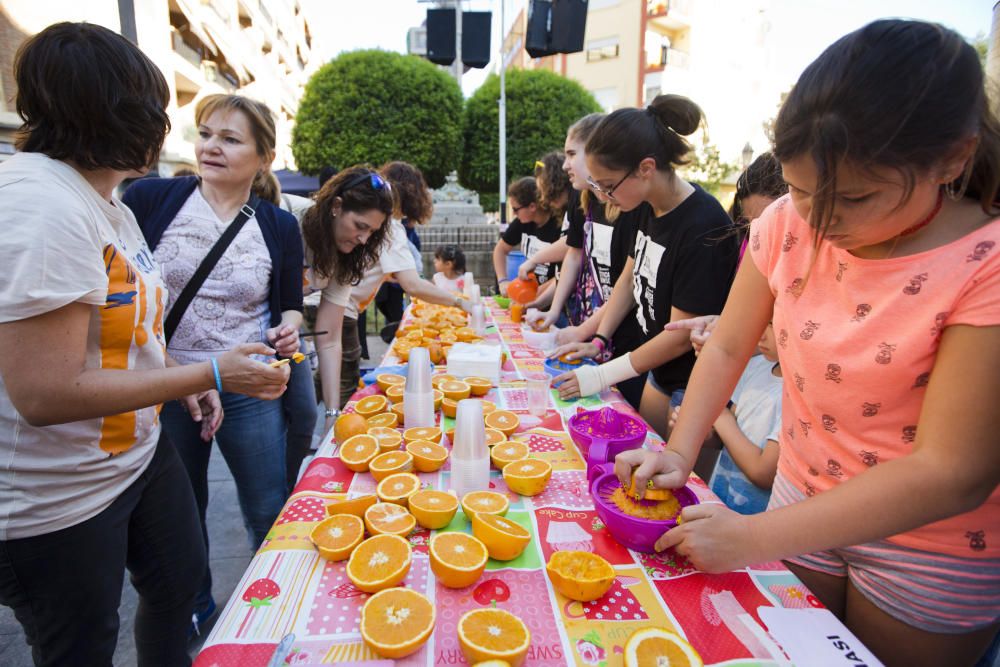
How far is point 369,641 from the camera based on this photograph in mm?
924

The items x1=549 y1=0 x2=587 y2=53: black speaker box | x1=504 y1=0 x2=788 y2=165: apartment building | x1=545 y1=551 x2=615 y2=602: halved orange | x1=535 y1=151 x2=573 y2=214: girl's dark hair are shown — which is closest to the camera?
x1=545 y1=551 x2=615 y2=602: halved orange

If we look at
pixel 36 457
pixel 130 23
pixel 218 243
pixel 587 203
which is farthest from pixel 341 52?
pixel 36 457

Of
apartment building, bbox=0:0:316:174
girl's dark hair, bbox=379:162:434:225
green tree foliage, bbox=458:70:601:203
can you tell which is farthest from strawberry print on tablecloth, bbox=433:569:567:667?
green tree foliage, bbox=458:70:601:203

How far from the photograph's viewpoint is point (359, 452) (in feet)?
5.49

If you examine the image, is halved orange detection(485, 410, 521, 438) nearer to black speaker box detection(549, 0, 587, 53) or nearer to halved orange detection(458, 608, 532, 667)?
halved orange detection(458, 608, 532, 667)

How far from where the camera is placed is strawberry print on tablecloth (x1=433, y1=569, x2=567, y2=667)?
951 mm

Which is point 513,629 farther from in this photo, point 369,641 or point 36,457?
point 36,457

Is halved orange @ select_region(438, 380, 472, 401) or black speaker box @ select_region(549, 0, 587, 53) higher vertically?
black speaker box @ select_region(549, 0, 587, 53)

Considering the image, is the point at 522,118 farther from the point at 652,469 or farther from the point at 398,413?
the point at 652,469

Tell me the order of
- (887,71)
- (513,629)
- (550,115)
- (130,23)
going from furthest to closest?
(550,115) < (130,23) < (513,629) < (887,71)

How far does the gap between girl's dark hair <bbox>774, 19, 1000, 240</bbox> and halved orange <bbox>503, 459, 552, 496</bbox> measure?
1011 millimetres

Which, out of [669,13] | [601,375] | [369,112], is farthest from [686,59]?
[601,375]

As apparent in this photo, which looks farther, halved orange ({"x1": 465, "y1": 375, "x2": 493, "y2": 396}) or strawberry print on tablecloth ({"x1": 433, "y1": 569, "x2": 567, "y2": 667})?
halved orange ({"x1": 465, "y1": 375, "x2": 493, "y2": 396})

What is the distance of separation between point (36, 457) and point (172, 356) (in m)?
0.80
